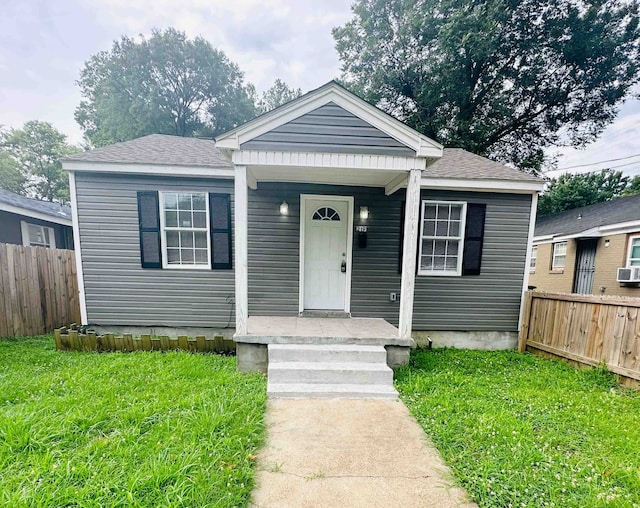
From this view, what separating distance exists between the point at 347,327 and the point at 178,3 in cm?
1226

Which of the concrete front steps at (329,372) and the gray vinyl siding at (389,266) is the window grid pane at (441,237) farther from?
the concrete front steps at (329,372)

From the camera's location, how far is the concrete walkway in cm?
180

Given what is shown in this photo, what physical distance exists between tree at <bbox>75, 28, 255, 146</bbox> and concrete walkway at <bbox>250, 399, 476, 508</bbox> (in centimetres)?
1822

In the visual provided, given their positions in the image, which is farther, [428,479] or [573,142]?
[573,142]

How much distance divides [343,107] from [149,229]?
3831mm

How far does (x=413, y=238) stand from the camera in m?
3.72

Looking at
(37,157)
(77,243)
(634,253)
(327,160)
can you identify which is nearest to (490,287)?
(327,160)

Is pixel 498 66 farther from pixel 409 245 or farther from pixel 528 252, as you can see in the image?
pixel 409 245

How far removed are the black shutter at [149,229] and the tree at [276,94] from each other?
17.0 meters

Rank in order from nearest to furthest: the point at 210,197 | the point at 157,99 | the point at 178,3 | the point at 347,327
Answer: the point at 347,327 < the point at 210,197 < the point at 178,3 < the point at 157,99

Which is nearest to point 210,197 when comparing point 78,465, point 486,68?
point 78,465

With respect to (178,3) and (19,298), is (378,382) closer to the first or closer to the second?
(19,298)

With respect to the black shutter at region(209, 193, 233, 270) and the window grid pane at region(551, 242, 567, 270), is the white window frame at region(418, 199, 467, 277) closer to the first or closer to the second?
the black shutter at region(209, 193, 233, 270)

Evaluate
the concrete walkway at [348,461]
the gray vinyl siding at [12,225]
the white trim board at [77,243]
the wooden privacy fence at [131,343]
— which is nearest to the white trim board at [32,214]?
the gray vinyl siding at [12,225]
